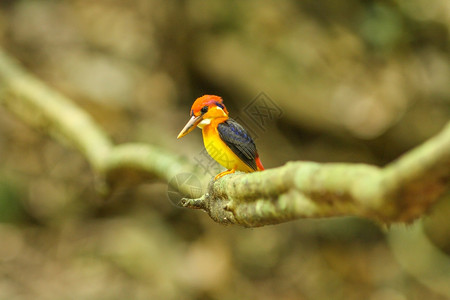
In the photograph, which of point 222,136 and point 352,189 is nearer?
point 352,189

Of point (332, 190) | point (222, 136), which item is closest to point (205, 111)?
point (222, 136)

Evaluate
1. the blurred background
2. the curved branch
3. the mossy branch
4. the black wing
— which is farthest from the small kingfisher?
the blurred background

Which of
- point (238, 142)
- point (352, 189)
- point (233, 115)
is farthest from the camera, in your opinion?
point (233, 115)

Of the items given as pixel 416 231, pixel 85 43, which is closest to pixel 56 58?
pixel 85 43

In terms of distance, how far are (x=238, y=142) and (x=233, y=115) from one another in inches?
154

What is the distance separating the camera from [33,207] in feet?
17.0

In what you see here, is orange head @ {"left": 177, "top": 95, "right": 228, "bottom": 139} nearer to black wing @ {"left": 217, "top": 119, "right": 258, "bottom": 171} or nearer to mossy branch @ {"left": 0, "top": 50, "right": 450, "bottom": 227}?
black wing @ {"left": 217, "top": 119, "right": 258, "bottom": 171}

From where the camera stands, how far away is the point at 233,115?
5.73 m

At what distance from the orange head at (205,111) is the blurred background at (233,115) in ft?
10.2

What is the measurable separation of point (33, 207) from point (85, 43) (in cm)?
228

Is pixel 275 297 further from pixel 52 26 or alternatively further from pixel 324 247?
pixel 52 26

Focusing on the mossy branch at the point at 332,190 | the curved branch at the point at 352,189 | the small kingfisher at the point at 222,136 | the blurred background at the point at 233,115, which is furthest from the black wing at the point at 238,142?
the blurred background at the point at 233,115

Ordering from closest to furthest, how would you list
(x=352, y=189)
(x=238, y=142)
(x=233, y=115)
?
(x=352, y=189), (x=238, y=142), (x=233, y=115)

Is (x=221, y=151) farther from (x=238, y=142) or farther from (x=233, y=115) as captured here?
(x=233, y=115)
